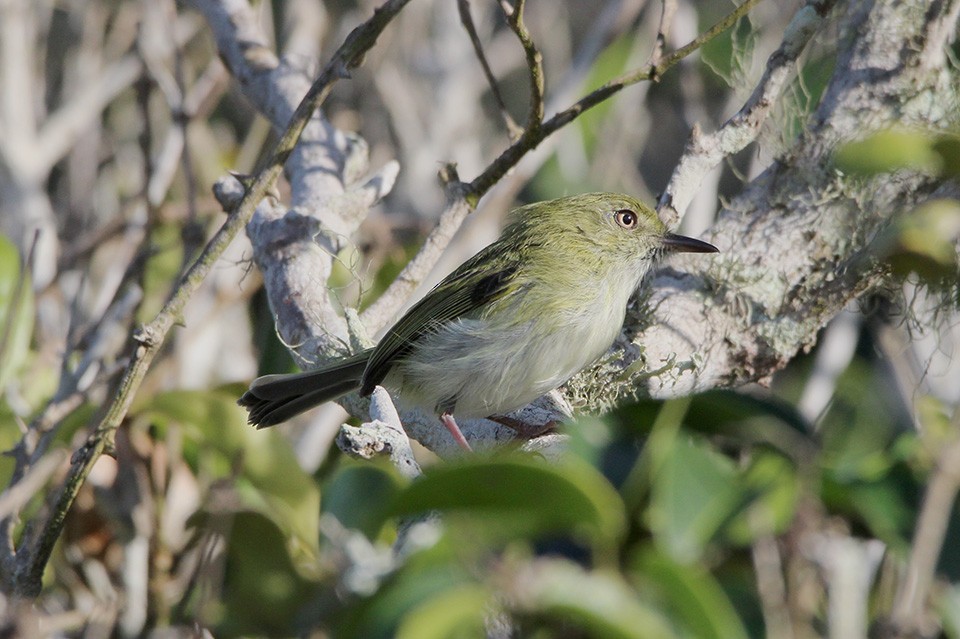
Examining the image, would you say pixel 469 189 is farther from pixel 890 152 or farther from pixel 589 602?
pixel 589 602

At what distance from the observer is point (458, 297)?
12.6 ft

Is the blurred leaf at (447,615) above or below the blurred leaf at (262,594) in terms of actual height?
above

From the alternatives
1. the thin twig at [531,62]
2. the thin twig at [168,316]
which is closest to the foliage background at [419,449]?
the thin twig at [168,316]

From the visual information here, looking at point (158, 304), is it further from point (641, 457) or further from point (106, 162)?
point (641, 457)

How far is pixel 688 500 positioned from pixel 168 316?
1.55m

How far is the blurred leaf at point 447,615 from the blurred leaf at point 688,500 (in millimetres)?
214

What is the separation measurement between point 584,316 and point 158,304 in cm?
196

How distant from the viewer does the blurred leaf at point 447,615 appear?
3.72 feet

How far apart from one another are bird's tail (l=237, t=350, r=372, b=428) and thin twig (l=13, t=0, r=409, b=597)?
84 cm

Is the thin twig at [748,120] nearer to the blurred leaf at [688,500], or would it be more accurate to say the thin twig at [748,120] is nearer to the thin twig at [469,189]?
the thin twig at [469,189]

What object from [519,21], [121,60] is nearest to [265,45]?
[519,21]

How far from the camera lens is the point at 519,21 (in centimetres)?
280

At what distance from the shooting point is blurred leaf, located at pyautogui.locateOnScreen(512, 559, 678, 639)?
3.65ft

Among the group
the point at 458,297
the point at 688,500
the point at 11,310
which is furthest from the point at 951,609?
the point at 11,310
